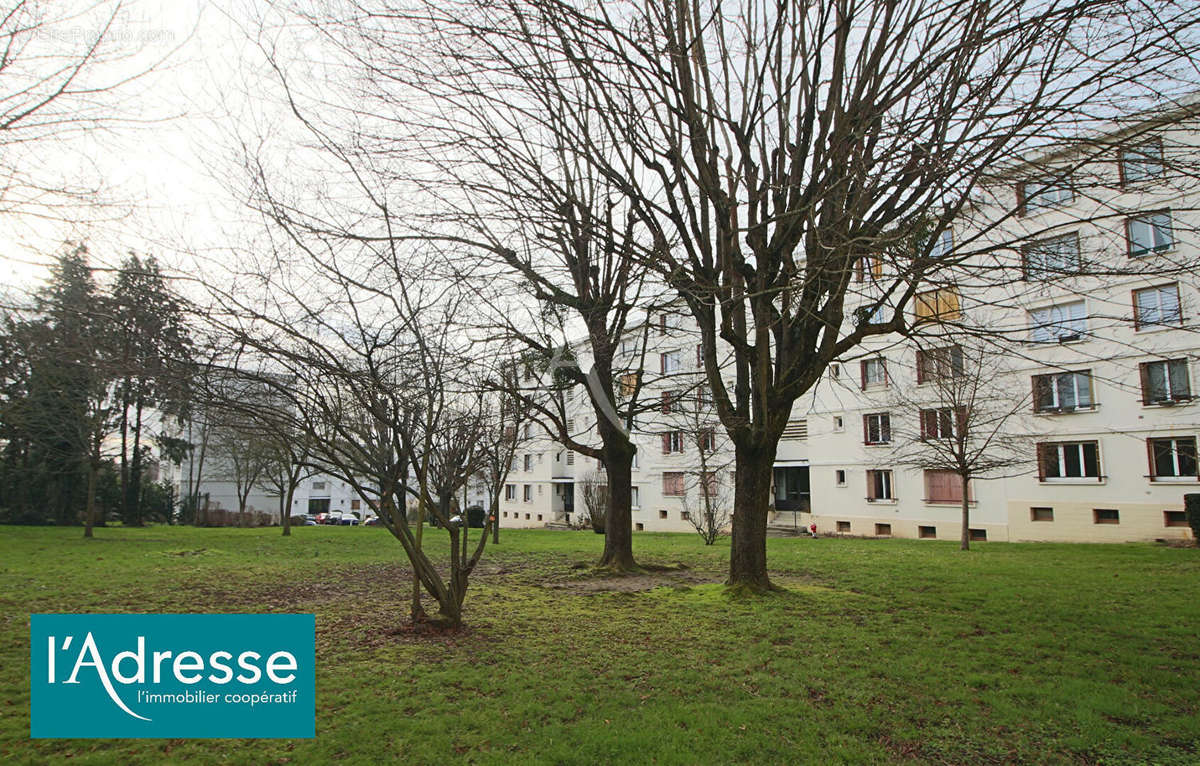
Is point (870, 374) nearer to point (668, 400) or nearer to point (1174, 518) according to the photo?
point (1174, 518)

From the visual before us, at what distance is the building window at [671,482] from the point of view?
123ft

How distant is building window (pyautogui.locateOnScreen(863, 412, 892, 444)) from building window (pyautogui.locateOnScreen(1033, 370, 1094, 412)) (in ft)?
18.5

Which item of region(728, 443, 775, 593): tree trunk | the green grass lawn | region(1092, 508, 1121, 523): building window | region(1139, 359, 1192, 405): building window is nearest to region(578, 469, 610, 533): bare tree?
region(1092, 508, 1121, 523): building window

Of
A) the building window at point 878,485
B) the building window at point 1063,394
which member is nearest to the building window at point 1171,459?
the building window at point 1063,394

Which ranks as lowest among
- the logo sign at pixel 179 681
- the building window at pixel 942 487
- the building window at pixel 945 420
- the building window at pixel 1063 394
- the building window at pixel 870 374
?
the logo sign at pixel 179 681

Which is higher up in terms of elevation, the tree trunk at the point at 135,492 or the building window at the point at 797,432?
the building window at the point at 797,432

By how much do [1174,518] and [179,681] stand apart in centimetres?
2607

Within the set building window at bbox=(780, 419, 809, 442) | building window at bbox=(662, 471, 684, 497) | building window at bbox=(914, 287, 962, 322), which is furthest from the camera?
building window at bbox=(662, 471, 684, 497)

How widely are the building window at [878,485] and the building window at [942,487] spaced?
6.25 ft

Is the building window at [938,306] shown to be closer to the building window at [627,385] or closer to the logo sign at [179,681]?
the building window at [627,385]

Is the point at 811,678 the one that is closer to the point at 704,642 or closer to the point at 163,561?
the point at 704,642

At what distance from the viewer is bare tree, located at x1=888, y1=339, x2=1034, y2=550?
18688 mm

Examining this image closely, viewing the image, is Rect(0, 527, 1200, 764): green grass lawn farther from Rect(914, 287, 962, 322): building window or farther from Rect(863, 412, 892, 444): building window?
Rect(863, 412, 892, 444): building window

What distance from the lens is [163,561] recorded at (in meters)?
15.6
